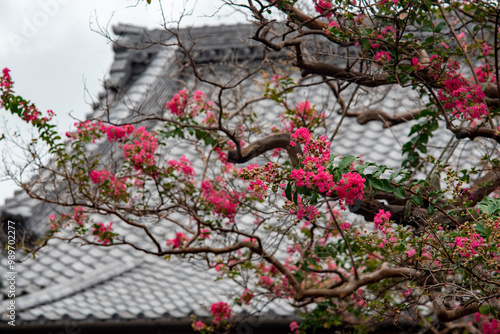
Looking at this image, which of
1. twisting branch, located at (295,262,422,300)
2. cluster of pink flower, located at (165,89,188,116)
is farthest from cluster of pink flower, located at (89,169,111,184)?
twisting branch, located at (295,262,422,300)

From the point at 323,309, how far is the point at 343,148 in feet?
12.4

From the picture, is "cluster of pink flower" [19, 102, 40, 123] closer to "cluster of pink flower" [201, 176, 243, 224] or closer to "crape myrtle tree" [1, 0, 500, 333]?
"crape myrtle tree" [1, 0, 500, 333]

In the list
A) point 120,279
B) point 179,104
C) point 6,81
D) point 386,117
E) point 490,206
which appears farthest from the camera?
point 120,279

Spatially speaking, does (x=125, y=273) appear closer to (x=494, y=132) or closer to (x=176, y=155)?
(x=176, y=155)

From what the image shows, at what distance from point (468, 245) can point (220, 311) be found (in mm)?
2462

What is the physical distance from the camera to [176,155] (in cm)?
772

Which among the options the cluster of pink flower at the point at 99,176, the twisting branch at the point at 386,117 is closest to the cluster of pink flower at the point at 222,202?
the cluster of pink flower at the point at 99,176

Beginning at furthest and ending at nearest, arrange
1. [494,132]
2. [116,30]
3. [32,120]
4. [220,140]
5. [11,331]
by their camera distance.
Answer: [116,30]
[11,331]
[220,140]
[32,120]
[494,132]

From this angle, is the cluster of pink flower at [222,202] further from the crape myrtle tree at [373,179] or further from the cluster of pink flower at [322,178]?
the cluster of pink flower at [322,178]

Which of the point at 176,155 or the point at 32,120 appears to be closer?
the point at 32,120

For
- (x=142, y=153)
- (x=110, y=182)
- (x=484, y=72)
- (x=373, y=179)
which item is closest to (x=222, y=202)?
(x=142, y=153)

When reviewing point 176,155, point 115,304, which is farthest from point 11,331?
point 176,155

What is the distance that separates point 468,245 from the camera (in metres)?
2.73

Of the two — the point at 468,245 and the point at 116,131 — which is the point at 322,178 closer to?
the point at 468,245
